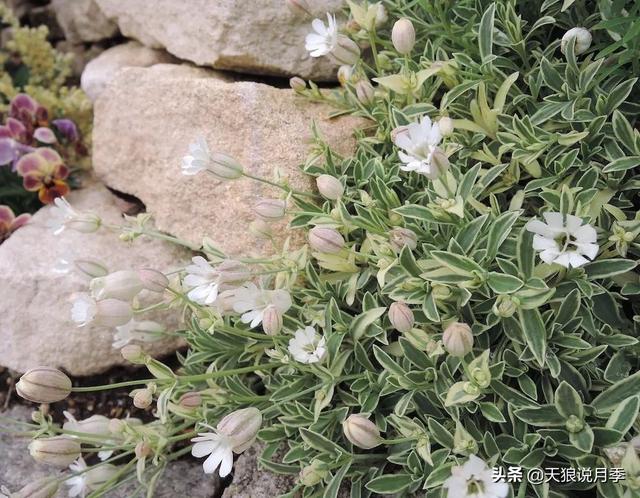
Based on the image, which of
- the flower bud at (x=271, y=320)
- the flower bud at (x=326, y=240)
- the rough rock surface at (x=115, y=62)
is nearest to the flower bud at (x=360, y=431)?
the flower bud at (x=271, y=320)

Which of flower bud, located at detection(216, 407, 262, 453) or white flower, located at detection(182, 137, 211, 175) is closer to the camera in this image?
flower bud, located at detection(216, 407, 262, 453)

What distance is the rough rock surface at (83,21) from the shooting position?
262 cm

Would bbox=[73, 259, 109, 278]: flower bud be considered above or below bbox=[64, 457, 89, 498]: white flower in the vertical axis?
above

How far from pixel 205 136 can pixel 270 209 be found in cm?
49

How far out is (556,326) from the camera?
1.39 meters

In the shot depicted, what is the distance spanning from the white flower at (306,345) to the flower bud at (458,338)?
0.29 meters

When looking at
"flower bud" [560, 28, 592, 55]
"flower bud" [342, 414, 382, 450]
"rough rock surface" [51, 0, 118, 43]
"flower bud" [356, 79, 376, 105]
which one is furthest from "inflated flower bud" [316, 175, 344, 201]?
"rough rock surface" [51, 0, 118, 43]

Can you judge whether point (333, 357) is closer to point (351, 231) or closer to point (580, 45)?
point (351, 231)

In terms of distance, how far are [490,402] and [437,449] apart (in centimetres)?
16

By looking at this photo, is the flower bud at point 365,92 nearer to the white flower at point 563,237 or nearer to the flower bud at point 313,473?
the white flower at point 563,237

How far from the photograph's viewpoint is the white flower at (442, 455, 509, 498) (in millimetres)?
1188

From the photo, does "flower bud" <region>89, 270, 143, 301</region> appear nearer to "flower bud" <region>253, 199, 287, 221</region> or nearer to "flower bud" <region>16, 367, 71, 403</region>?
"flower bud" <region>16, 367, 71, 403</region>

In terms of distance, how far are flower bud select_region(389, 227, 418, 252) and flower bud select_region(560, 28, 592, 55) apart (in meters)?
0.60

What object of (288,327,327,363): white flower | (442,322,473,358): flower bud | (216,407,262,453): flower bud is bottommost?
(216,407,262,453): flower bud
